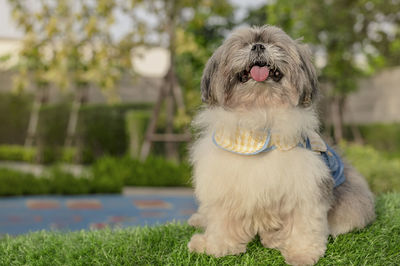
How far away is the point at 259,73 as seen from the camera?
2689mm

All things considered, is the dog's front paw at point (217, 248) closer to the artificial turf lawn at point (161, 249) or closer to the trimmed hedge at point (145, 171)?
the artificial turf lawn at point (161, 249)

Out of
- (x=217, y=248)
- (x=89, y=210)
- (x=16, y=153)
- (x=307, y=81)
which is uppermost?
(x=307, y=81)

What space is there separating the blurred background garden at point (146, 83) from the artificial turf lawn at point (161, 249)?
9.18 ft

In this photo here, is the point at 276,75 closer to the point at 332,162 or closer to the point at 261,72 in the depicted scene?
the point at 261,72

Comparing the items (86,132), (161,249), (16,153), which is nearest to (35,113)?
(16,153)

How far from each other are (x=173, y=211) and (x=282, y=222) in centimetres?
438

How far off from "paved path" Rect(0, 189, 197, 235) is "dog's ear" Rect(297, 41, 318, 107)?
352 centimetres

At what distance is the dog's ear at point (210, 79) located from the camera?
112 inches

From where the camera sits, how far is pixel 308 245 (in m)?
2.78

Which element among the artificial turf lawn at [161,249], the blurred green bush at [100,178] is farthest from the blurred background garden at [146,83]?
the artificial turf lawn at [161,249]

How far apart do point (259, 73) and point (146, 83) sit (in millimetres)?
10105

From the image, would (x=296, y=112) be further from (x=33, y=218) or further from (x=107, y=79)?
(x=107, y=79)

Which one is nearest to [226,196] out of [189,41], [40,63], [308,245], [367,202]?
[308,245]

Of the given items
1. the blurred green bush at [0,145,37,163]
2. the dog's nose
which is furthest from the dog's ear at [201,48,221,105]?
the blurred green bush at [0,145,37,163]
